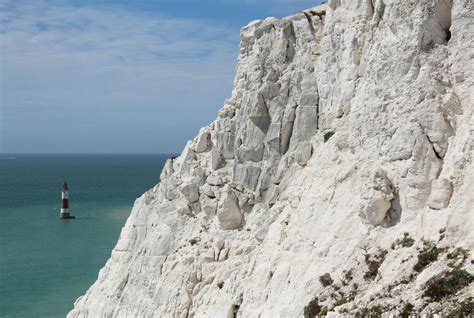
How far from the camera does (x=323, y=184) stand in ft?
70.4

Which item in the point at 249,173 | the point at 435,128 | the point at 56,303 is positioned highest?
the point at 435,128

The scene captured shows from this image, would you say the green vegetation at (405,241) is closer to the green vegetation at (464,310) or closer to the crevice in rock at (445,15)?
the green vegetation at (464,310)

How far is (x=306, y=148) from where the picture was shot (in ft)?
78.6

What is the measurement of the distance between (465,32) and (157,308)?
1645cm

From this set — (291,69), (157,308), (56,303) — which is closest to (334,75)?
(291,69)

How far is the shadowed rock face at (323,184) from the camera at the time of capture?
16.6 metres

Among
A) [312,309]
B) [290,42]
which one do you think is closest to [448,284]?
[312,309]

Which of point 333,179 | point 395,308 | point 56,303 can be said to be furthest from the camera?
point 56,303

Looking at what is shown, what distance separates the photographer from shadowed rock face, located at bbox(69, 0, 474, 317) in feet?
54.5

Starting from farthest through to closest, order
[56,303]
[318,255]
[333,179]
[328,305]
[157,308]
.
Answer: [56,303], [157,308], [333,179], [318,255], [328,305]

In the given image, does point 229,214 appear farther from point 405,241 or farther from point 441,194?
point 441,194

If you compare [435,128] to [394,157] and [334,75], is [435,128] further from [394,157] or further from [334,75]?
[334,75]

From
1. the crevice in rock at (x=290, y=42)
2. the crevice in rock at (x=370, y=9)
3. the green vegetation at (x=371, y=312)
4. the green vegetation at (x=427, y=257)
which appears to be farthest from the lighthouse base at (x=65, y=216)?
the green vegetation at (x=427, y=257)

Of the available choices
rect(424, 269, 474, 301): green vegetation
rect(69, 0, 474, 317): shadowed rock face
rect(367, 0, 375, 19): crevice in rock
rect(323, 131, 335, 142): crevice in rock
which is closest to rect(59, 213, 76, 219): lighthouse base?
rect(69, 0, 474, 317): shadowed rock face
